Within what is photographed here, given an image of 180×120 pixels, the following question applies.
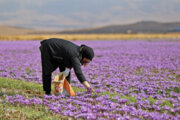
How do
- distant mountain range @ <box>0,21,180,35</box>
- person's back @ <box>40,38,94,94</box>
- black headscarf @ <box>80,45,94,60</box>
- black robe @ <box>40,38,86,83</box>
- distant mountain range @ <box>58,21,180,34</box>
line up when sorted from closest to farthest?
1. black headscarf @ <box>80,45,94,60</box>
2. person's back @ <box>40,38,94,94</box>
3. black robe @ <box>40,38,86,83</box>
4. distant mountain range @ <box>0,21,180,35</box>
5. distant mountain range @ <box>58,21,180,34</box>

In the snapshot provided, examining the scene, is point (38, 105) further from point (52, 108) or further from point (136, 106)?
point (136, 106)

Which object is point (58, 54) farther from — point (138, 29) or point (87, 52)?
point (138, 29)

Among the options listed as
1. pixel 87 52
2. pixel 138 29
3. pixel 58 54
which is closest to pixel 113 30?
pixel 138 29

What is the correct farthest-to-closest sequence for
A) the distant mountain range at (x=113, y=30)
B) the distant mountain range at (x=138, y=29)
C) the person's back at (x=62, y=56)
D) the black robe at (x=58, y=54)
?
1. the distant mountain range at (x=138, y=29)
2. the distant mountain range at (x=113, y=30)
3. the black robe at (x=58, y=54)
4. the person's back at (x=62, y=56)

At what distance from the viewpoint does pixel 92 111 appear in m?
6.72

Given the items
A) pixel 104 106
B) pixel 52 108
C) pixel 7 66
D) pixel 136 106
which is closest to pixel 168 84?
pixel 136 106

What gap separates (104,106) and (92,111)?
0.42m

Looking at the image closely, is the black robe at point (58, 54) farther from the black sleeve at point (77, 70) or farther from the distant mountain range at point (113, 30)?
the distant mountain range at point (113, 30)

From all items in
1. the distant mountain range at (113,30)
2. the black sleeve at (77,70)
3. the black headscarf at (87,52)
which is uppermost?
the distant mountain range at (113,30)

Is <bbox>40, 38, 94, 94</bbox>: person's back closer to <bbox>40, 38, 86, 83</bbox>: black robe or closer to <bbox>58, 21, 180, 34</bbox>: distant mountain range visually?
<bbox>40, 38, 86, 83</bbox>: black robe

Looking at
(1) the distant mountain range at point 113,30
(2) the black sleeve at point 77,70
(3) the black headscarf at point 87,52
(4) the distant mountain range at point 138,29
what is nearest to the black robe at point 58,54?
(2) the black sleeve at point 77,70

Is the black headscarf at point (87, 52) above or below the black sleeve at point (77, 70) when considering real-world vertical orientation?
above

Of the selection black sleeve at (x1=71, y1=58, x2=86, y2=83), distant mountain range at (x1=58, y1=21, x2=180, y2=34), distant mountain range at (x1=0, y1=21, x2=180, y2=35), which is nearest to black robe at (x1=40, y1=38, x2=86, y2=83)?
black sleeve at (x1=71, y1=58, x2=86, y2=83)

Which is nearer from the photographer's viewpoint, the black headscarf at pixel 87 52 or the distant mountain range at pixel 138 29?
the black headscarf at pixel 87 52
